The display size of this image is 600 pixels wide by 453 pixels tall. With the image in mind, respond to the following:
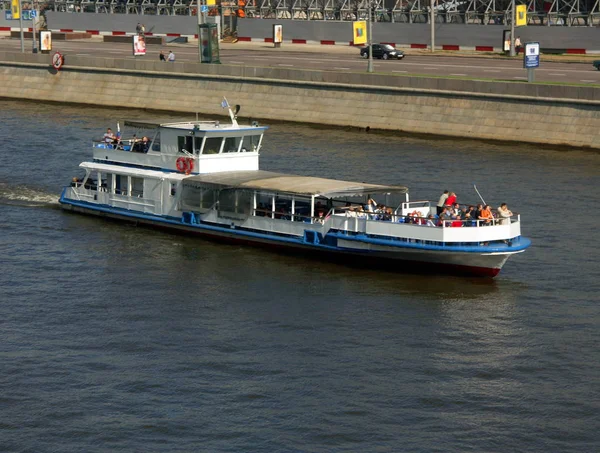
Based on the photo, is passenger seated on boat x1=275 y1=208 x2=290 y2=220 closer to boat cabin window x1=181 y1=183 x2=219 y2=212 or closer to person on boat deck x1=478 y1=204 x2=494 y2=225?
boat cabin window x1=181 y1=183 x2=219 y2=212

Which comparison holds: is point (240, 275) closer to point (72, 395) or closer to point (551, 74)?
point (72, 395)

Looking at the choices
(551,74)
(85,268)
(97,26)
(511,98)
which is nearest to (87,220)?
(85,268)

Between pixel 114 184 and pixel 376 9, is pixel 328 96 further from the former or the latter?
pixel 376 9

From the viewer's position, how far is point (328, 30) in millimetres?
112688

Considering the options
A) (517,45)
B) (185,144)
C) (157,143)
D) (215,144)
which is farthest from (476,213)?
(517,45)

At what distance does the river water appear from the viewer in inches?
1194

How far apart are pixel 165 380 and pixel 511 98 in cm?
4277

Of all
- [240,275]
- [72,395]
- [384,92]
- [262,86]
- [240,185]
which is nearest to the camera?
[72,395]

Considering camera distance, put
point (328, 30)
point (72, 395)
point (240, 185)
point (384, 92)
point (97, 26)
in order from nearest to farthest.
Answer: point (72, 395), point (240, 185), point (384, 92), point (328, 30), point (97, 26)

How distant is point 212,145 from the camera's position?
51688mm

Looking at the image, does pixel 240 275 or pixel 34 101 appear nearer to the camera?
pixel 240 275

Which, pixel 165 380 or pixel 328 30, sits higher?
pixel 328 30

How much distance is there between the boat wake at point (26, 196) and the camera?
5650 centimetres

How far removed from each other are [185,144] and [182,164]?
93 cm
